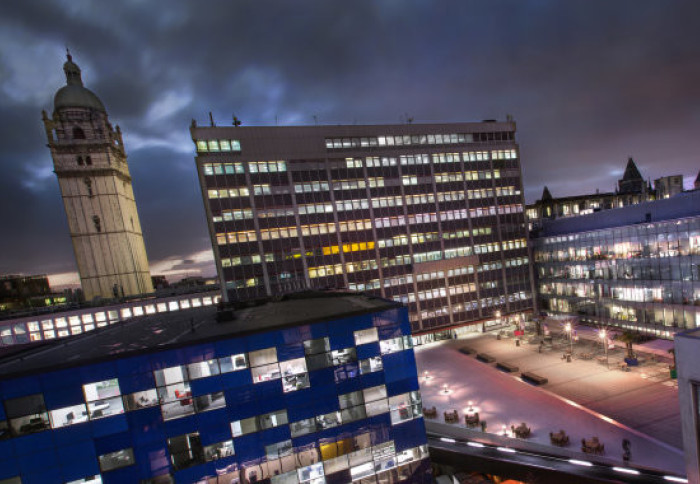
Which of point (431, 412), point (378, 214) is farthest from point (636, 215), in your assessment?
point (431, 412)

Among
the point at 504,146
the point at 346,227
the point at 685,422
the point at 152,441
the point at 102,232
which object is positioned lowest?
the point at 685,422

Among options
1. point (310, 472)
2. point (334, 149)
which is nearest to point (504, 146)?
point (334, 149)

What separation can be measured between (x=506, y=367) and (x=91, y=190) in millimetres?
90896

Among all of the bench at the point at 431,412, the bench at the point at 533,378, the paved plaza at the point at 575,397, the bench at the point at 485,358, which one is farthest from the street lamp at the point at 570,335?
the bench at the point at 431,412

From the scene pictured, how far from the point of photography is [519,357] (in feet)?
166

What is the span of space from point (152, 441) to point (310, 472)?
11.6 m

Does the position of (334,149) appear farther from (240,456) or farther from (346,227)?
(240,456)

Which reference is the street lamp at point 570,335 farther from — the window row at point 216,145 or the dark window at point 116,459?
the window row at point 216,145

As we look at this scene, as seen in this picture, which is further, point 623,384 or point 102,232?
point 102,232

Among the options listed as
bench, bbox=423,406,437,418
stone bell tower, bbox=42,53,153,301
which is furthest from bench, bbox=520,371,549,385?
stone bell tower, bbox=42,53,153,301

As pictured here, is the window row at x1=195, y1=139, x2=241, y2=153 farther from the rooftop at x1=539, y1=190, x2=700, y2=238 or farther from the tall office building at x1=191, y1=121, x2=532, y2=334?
the rooftop at x1=539, y1=190, x2=700, y2=238

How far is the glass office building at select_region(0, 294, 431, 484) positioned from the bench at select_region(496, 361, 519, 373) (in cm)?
2490

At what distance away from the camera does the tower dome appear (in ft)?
232

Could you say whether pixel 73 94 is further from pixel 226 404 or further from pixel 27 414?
pixel 226 404
